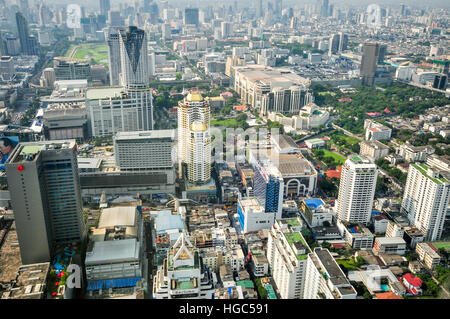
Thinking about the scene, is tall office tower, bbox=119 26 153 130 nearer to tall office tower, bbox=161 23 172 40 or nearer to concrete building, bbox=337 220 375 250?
concrete building, bbox=337 220 375 250

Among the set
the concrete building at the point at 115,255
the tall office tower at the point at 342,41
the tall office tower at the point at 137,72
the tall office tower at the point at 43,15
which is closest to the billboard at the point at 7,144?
the tall office tower at the point at 137,72

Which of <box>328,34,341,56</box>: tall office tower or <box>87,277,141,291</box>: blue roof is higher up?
<box>328,34,341,56</box>: tall office tower

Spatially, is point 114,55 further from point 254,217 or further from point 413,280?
point 413,280

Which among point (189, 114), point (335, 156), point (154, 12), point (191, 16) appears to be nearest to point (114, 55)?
point (189, 114)

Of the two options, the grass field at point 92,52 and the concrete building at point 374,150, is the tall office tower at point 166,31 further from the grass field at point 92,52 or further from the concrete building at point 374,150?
the concrete building at point 374,150

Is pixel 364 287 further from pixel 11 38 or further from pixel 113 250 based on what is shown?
pixel 11 38

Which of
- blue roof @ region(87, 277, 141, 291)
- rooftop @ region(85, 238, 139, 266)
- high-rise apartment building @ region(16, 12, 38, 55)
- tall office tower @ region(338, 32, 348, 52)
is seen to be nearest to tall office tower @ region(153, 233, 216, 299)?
blue roof @ region(87, 277, 141, 291)

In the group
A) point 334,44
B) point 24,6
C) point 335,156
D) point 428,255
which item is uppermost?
point 24,6
